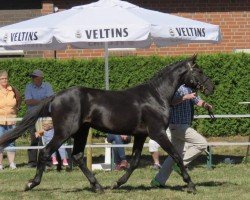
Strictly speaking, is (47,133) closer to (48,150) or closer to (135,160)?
(135,160)

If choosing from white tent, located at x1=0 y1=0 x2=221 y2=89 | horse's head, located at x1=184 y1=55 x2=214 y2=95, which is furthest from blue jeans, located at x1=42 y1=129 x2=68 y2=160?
horse's head, located at x1=184 y1=55 x2=214 y2=95

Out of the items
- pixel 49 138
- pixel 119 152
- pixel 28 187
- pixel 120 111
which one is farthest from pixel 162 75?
pixel 49 138

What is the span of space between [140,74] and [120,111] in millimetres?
7946

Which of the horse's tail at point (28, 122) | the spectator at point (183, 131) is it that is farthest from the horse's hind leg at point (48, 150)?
the spectator at point (183, 131)

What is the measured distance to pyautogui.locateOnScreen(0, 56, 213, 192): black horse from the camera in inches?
441

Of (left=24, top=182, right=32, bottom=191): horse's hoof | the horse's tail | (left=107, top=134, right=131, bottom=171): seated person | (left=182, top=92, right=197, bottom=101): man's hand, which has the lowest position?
(left=107, top=134, right=131, bottom=171): seated person

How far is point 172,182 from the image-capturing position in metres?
12.8

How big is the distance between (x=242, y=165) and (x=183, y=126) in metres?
3.88

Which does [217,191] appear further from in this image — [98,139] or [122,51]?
[122,51]

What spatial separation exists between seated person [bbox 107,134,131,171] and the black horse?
3.45 metres

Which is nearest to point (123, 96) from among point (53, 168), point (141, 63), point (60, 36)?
point (60, 36)

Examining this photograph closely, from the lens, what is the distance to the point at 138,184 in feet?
41.1

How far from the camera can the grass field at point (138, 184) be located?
11.2 meters

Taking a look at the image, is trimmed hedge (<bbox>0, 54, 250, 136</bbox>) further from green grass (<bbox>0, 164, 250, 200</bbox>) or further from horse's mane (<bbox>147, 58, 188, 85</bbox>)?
horse's mane (<bbox>147, 58, 188, 85</bbox>)
